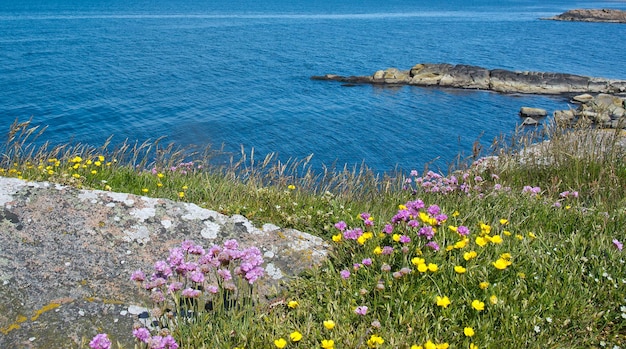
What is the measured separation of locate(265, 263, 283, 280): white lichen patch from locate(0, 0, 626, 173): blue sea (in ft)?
20.8

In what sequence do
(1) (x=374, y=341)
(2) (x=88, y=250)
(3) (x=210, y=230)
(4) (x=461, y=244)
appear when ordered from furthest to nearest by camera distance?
(3) (x=210, y=230), (2) (x=88, y=250), (4) (x=461, y=244), (1) (x=374, y=341)

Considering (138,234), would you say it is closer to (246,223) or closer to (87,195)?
(87,195)

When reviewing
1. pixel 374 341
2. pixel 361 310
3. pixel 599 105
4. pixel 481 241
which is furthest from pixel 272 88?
pixel 374 341

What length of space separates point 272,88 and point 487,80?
19.2 m

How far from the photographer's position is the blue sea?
30.1 metres

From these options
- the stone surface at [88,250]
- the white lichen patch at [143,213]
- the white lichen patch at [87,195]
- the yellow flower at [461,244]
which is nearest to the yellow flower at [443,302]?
the yellow flower at [461,244]

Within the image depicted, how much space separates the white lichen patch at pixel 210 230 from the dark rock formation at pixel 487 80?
142ft

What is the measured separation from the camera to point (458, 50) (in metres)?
63.6

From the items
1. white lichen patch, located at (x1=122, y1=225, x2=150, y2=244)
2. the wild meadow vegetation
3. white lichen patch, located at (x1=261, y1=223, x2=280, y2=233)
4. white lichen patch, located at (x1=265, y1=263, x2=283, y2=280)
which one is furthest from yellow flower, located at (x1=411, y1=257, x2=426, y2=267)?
white lichen patch, located at (x1=122, y1=225, x2=150, y2=244)

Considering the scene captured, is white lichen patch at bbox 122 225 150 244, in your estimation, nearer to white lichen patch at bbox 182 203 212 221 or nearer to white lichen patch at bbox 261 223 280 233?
white lichen patch at bbox 182 203 212 221

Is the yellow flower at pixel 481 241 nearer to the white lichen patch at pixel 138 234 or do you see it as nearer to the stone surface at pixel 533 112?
the white lichen patch at pixel 138 234

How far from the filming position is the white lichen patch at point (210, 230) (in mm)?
4844

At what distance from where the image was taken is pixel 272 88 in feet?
141

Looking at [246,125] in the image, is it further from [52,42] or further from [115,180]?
[52,42]
